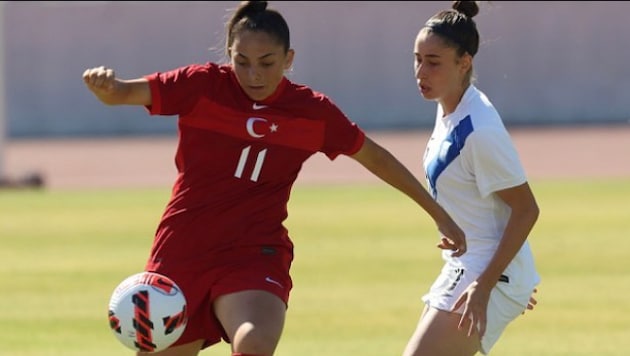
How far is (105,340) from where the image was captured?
10656mm

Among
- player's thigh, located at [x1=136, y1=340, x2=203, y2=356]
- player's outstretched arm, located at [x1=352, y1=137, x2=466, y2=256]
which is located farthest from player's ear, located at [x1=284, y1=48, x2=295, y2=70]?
player's thigh, located at [x1=136, y1=340, x2=203, y2=356]

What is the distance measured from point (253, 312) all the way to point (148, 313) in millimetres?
473

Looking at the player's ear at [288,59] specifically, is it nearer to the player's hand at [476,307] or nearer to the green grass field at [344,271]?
the player's hand at [476,307]

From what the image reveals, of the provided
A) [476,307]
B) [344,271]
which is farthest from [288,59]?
[344,271]

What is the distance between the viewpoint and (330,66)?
135 feet

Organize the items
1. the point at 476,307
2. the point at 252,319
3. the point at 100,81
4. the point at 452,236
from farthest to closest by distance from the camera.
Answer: the point at 452,236 → the point at 476,307 → the point at 252,319 → the point at 100,81

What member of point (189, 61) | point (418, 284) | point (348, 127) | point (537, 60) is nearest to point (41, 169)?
point (189, 61)

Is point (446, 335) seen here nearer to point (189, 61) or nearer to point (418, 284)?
point (418, 284)

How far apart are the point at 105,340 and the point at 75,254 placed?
562 centimetres

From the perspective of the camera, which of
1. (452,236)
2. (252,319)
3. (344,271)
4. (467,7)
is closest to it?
(252,319)

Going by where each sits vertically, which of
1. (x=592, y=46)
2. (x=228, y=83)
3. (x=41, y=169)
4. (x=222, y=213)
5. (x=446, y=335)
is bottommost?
(x=41, y=169)

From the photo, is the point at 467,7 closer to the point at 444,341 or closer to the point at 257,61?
the point at 257,61

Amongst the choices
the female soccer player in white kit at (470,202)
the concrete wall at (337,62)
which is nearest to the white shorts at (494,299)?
the female soccer player in white kit at (470,202)

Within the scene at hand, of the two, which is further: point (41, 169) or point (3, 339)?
point (41, 169)
